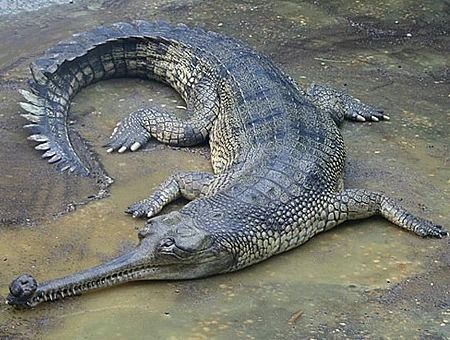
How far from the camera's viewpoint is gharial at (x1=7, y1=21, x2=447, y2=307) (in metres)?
4.33

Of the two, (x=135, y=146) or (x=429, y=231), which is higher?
(x=135, y=146)

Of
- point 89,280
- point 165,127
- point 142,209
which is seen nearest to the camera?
point 89,280

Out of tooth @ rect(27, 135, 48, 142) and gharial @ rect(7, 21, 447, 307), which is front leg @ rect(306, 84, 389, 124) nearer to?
gharial @ rect(7, 21, 447, 307)

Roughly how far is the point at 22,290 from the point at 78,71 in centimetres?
275

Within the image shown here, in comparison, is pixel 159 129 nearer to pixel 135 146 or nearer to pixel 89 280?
pixel 135 146

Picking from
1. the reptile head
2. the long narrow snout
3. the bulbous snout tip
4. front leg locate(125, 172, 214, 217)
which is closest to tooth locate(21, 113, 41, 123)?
front leg locate(125, 172, 214, 217)

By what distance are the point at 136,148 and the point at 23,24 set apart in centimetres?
242

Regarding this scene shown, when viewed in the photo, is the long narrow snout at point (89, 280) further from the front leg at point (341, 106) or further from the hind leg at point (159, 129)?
the front leg at point (341, 106)

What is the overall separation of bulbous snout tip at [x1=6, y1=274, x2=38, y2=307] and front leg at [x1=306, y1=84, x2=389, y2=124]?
2.81 m

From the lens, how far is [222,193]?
188 inches

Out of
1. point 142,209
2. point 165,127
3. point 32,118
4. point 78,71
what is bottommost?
point 142,209

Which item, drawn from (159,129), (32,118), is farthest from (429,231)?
(32,118)

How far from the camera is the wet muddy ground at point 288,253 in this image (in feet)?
13.1

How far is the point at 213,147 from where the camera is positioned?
5805mm
